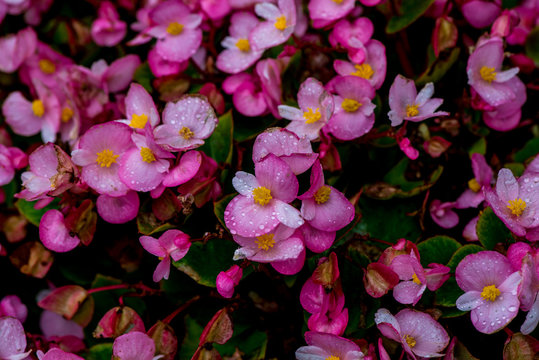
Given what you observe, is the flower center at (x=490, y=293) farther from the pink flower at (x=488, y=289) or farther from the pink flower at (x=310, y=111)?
the pink flower at (x=310, y=111)

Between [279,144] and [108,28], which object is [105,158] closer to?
[279,144]

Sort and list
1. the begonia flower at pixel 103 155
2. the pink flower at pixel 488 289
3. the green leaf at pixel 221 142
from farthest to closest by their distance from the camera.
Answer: the green leaf at pixel 221 142, the begonia flower at pixel 103 155, the pink flower at pixel 488 289

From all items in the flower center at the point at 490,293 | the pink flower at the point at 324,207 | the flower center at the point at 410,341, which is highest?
the pink flower at the point at 324,207

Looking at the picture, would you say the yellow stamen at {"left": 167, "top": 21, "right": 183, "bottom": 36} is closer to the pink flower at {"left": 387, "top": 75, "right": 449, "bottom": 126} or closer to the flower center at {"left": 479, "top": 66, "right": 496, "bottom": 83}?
the pink flower at {"left": 387, "top": 75, "right": 449, "bottom": 126}

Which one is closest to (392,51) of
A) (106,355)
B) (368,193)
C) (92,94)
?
(368,193)

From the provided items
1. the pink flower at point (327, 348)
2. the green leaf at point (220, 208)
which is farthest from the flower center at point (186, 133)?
the pink flower at point (327, 348)

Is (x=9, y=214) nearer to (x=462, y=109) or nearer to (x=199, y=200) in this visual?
(x=199, y=200)
